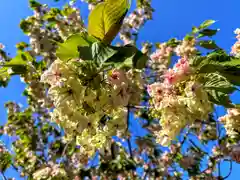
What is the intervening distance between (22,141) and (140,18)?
3.71m

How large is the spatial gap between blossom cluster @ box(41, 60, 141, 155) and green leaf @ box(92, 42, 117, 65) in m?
0.13

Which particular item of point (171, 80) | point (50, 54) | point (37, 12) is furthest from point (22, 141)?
point (171, 80)

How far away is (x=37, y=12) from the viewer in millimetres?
6512

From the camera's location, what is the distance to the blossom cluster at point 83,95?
1367 millimetres

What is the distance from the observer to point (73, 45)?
1307mm

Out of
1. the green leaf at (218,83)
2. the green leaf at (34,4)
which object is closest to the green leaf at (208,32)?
the green leaf at (218,83)

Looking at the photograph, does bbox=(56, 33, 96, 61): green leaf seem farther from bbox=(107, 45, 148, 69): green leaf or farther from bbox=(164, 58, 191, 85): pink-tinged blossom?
bbox=(164, 58, 191, 85): pink-tinged blossom

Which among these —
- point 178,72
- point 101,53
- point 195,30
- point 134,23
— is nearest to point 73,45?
point 101,53

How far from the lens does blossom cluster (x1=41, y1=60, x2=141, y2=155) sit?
1367 mm

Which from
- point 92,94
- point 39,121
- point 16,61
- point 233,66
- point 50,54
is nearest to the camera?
point 233,66

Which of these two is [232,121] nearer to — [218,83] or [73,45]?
[218,83]

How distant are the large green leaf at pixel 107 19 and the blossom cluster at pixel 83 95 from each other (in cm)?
14

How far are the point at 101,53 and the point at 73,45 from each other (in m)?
0.14

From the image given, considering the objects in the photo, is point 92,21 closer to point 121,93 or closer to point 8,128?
point 121,93
